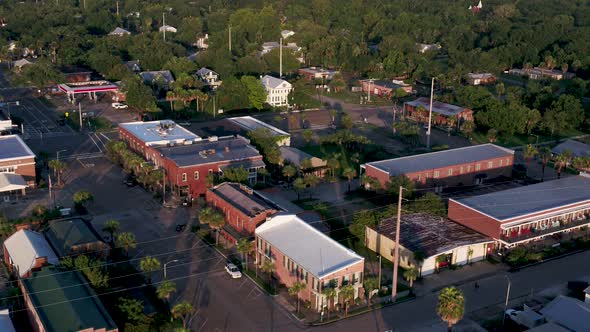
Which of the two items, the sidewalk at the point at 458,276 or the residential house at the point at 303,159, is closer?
the sidewalk at the point at 458,276

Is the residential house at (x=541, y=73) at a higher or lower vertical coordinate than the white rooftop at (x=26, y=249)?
higher

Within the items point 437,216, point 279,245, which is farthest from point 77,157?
point 437,216

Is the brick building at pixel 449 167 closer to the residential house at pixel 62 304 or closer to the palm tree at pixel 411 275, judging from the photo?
the palm tree at pixel 411 275

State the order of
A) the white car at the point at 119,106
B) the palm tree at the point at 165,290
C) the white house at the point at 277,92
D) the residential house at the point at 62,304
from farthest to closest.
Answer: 1. the white house at the point at 277,92
2. the white car at the point at 119,106
3. the palm tree at the point at 165,290
4. the residential house at the point at 62,304

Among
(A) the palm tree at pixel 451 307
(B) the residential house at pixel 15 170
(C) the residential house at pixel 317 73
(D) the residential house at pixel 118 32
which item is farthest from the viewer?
(D) the residential house at pixel 118 32

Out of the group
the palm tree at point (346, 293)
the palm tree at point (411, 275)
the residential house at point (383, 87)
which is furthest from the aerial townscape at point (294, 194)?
the palm tree at point (411, 275)

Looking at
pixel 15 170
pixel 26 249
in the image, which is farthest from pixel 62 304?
pixel 15 170

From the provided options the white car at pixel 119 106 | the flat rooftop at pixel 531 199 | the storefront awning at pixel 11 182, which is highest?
the white car at pixel 119 106
